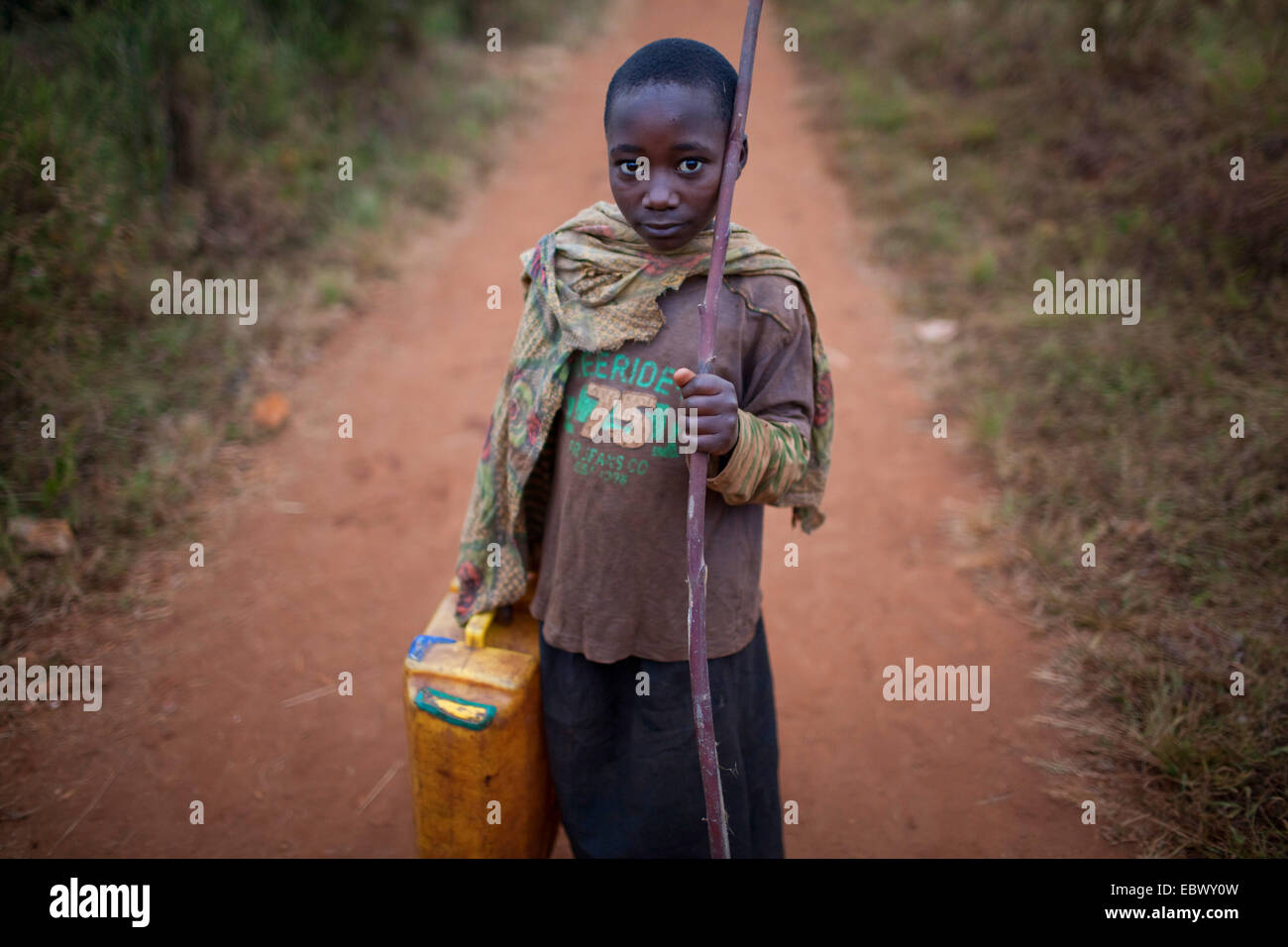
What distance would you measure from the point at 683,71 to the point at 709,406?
51 centimetres

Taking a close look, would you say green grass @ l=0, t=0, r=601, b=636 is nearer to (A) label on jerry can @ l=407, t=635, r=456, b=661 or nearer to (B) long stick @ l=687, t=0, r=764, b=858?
(A) label on jerry can @ l=407, t=635, r=456, b=661

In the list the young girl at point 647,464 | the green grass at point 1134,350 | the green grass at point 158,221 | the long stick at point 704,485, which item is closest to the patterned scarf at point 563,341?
the young girl at point 647,464

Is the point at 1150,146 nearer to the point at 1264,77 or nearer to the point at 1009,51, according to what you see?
the point at 1264,77

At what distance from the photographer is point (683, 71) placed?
122 centimetres

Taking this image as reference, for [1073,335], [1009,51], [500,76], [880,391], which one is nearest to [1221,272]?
[1073,335]

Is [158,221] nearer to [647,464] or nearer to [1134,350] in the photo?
[647,464]

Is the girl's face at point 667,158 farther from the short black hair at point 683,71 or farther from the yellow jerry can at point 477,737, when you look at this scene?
the yellow jerry can at point 477,737

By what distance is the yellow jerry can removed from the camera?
1604 mm

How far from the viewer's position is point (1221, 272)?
413 centimetres

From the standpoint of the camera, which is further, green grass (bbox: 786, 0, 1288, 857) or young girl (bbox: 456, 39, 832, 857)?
green grass (bbox: 786, 0, 1288, 857)

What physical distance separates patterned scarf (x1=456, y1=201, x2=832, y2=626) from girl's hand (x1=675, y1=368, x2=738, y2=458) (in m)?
→ 0.24

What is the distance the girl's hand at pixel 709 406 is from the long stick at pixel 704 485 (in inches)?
0.7

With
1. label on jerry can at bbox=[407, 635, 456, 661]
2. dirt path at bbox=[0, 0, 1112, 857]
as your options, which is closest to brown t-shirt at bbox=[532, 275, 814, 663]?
label on jerry can at bbox=[407, 635, 456, 661]

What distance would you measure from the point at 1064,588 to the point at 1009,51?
5542mm
